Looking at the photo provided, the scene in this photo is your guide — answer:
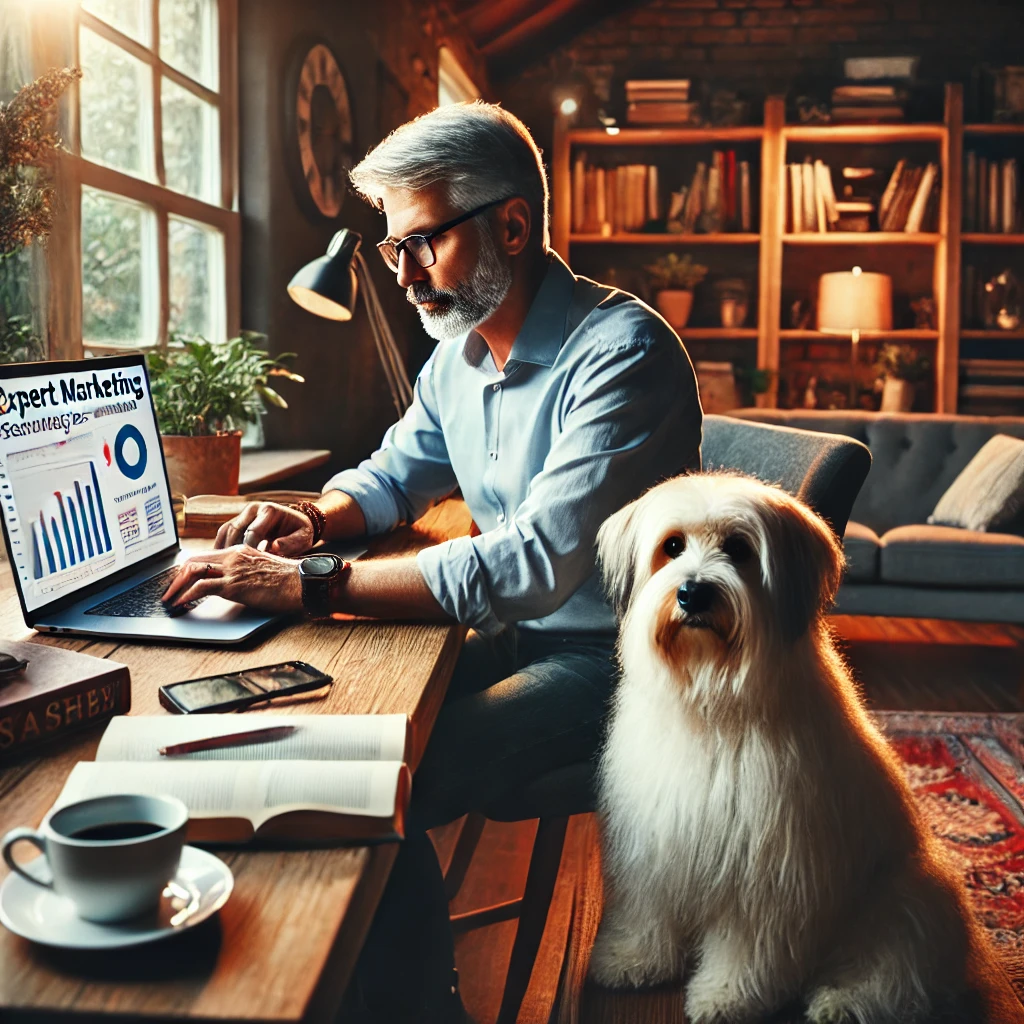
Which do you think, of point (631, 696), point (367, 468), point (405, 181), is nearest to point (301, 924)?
point (631, 696)

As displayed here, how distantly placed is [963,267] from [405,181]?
5.14m

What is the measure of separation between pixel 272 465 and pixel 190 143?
0.89 metres

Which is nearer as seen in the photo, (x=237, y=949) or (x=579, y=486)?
(x=237, y=949)

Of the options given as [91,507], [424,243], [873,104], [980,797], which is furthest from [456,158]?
[873,104]

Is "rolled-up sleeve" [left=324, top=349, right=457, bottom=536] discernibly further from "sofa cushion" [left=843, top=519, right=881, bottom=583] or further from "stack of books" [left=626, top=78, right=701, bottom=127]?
"stack of books" [left=626, top=78, right=701, bottom=127]

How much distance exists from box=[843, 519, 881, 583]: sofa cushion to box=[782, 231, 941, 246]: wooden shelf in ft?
8.10

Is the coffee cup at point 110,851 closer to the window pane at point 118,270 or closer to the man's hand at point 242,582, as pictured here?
the man's hand at point 242,582

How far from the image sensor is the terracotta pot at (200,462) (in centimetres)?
202

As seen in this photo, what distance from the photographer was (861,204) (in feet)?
18.4

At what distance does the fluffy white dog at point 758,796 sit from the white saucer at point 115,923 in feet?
1.79

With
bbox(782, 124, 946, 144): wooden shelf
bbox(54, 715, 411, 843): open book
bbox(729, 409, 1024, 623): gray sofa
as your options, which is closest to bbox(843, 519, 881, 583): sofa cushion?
bbox(729, 409, 1024, 623): gray sofa

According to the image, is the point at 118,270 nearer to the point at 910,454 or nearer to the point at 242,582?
the point at 242,582

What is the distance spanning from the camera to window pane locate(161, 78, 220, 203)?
2.70m

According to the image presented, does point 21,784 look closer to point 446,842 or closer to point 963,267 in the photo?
point 446,842
